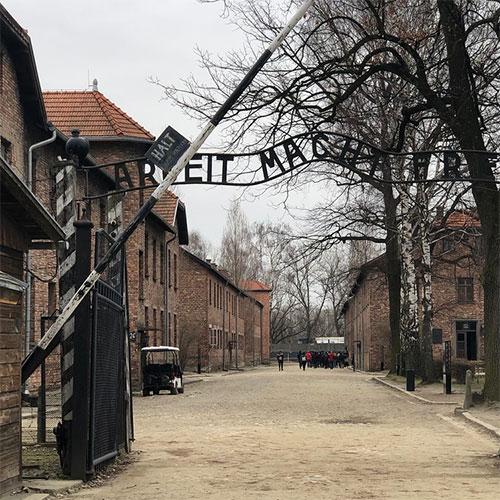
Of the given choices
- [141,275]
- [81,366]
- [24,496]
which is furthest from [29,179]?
[24,496]

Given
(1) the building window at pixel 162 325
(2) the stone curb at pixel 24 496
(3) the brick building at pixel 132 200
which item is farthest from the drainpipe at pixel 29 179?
(1) the building window at pixel 162 325

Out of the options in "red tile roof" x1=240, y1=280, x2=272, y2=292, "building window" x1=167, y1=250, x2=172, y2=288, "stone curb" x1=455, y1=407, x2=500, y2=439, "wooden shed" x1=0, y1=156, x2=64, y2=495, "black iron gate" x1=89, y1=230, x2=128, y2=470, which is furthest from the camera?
"red tile roof" x1=240, y1=280, x2=272, y2=292

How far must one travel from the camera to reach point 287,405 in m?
26.0

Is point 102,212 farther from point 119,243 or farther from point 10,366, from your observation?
point 10,366

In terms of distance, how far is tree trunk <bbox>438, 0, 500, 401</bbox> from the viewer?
1884 centimetres

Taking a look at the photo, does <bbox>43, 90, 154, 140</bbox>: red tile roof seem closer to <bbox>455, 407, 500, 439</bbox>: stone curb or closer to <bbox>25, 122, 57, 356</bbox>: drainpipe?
<bbox>25, 122, 57, 356</bbox>: drainpipe

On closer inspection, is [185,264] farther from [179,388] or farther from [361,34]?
[361,34]

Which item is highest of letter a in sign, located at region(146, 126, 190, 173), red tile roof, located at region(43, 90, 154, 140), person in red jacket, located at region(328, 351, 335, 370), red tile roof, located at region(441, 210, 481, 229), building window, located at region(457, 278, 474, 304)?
red tile roof, located at region(43, 90, 154, 140)

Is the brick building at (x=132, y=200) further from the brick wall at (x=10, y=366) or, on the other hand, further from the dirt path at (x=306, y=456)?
the brick wall at (x=10, y=366)

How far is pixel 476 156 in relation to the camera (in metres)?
18.8

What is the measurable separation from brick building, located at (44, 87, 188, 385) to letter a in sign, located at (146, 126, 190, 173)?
21114mm

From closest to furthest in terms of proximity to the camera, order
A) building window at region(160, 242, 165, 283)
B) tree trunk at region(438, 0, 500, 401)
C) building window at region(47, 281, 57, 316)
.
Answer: tree trunk at region(438, 0, 500, 401) < building window at region(47, 281, 57, 316) < building window at region(160, 242, 165, 283)

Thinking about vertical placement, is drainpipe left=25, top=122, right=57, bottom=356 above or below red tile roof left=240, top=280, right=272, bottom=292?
below

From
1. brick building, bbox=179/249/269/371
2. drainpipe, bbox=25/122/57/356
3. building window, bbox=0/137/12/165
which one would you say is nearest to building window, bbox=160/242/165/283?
brick building, bbox=179/249/269/371
